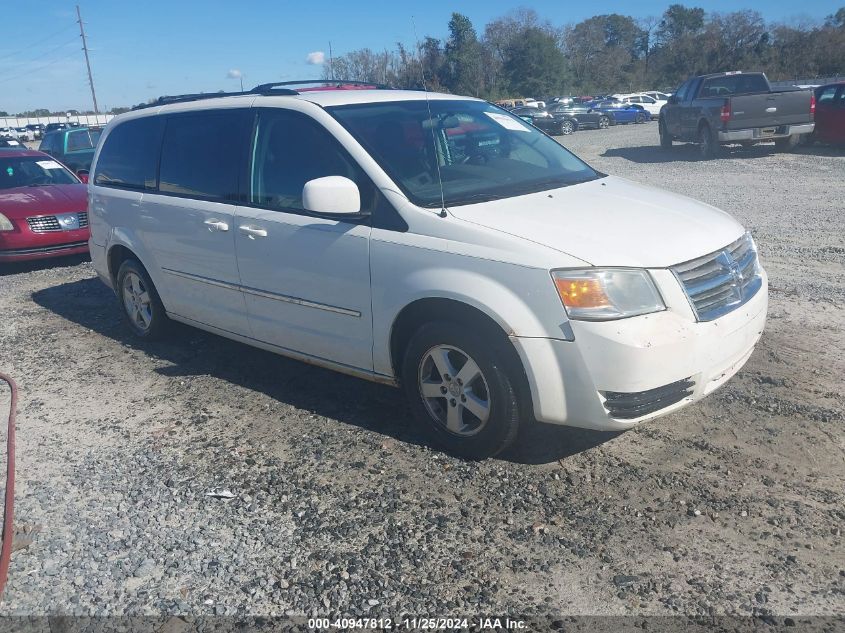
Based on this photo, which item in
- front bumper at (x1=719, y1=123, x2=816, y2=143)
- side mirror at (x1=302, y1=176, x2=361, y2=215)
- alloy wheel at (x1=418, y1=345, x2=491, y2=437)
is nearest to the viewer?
alloy wheel at (x1=418, y1=345, x2=491, y2=437)

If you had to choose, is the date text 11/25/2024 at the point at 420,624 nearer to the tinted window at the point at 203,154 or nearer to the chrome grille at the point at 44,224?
the tinted window at the point at 203,154

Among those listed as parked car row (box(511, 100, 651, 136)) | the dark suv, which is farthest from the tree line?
the dark suv

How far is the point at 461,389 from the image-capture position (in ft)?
12.9

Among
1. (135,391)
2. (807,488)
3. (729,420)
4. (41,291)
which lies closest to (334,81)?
(135,391)

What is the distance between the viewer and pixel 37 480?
409 centimetres

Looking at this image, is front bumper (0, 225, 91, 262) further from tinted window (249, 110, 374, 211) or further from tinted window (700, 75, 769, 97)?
tinted window (700, 75, 769, 97)

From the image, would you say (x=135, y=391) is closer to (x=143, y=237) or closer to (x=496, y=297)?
(x=143, y=237)

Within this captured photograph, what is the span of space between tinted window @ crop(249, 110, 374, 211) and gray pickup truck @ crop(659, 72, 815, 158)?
14.8m

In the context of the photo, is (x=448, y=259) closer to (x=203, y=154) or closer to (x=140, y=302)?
(x=203, y=154)

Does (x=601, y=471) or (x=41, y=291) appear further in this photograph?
(x=41, y=291)

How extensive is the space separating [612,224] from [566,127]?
3297 centimetres

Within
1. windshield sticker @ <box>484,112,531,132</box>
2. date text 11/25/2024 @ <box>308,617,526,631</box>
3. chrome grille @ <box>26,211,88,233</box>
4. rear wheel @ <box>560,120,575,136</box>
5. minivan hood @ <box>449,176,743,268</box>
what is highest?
windshield sticker @ <box>484,112,531,132</box>

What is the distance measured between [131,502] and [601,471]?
2.41m

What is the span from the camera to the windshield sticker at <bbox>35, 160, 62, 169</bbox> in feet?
36.5
